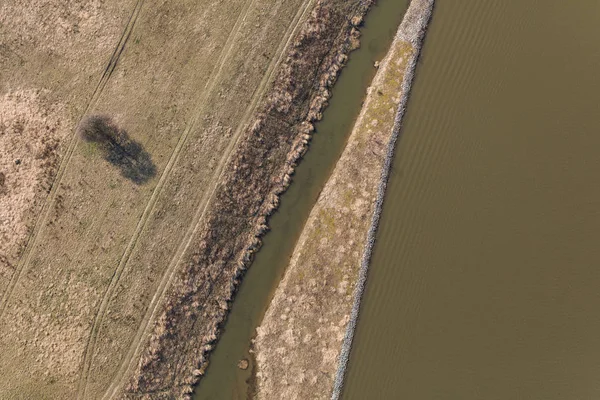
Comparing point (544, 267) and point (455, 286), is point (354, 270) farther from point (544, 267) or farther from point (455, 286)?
point (544, 267)

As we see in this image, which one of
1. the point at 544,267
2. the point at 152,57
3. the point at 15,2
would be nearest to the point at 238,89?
the point at 152,57

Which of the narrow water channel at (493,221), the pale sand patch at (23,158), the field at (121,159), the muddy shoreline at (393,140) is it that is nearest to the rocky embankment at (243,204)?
the field at (121,159)

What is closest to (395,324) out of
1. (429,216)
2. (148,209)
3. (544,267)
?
(429,216)

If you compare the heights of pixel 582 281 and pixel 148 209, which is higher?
pixel 582 281

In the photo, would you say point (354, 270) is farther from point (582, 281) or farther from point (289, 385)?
point (582, 281)

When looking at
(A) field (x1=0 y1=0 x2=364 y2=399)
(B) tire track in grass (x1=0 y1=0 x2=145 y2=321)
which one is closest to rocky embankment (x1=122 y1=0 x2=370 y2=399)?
(A) field (x1=0 y1=0 x2=364 y2=399)

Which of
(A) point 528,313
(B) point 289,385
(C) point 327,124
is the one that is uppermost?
(C) point 327,124

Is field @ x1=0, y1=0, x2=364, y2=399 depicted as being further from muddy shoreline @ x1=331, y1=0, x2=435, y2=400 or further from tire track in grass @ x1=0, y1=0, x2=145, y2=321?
muddy shoreline @ x1=331, y1=0, x2=435, y2=400
